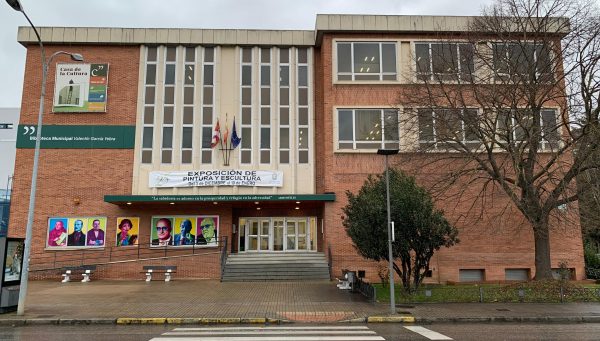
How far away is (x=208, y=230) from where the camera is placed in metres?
24.6

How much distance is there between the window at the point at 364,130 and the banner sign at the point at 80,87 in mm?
13379

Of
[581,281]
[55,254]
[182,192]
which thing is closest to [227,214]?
[182,192]

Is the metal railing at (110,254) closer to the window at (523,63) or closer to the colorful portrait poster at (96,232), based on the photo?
the colorful portrait poster at (96,232)

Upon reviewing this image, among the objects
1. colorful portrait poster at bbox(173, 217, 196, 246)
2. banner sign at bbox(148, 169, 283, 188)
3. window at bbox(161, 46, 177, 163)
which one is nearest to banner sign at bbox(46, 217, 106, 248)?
banner sign at bbox(148, 169, 283, 188)

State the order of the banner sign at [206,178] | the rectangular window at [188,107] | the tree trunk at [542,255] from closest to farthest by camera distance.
Answer: the tree trunk at [542,255] → the banner sign at [206,178] → the rectangular window at [188,107]

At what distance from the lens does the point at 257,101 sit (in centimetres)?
2566

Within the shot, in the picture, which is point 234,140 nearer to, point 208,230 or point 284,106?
point 284,106

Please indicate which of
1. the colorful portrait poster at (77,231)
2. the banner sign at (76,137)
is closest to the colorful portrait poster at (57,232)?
the colorful portrait poster at (77,231)

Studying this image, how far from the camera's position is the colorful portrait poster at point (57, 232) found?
935 inches

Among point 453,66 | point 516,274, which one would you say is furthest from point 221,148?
point 516,274

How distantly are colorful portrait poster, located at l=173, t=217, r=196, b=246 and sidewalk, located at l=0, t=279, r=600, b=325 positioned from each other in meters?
5.52

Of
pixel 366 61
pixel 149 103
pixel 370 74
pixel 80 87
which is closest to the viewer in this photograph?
pixel 370 74

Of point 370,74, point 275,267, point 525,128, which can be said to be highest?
point 370,74

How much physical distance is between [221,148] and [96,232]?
8.04 m
